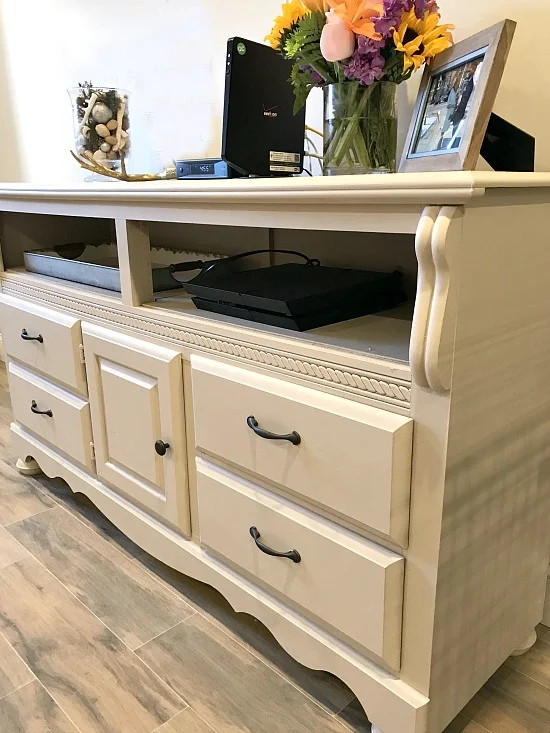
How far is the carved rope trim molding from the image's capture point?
33.9 inches

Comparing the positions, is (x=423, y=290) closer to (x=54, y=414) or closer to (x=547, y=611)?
(x=547, y=611)

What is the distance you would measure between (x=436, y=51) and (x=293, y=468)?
2.25 feet

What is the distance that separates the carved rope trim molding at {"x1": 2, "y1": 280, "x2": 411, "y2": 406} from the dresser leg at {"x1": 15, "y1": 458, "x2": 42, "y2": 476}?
24.0 inches

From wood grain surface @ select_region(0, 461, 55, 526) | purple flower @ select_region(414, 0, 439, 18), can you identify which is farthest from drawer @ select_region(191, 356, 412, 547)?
wood grain surface @ select_region(0, 461, 55, 526)

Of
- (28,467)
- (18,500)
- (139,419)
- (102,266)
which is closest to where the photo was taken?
(139,419)

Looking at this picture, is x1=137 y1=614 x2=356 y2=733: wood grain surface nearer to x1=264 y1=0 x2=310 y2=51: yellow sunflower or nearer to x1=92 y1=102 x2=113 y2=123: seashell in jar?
x1=264 y1=0 x2=310 y2=51: yellow sunflower

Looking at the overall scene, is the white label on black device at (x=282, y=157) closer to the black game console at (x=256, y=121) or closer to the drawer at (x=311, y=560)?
the black game console at (x=256, y=121)

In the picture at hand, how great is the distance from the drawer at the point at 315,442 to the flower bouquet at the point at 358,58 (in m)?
0.40

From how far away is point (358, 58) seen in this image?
97cm

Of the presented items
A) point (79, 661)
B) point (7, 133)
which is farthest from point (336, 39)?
point (7, 133)

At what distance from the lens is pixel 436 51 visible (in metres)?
0.97

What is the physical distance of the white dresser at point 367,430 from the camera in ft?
2.63

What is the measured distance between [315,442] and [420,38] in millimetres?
633

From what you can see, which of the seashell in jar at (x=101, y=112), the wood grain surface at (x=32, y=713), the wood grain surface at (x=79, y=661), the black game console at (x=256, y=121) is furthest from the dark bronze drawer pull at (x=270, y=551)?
the seashell in jar at (x=101, y=112)
